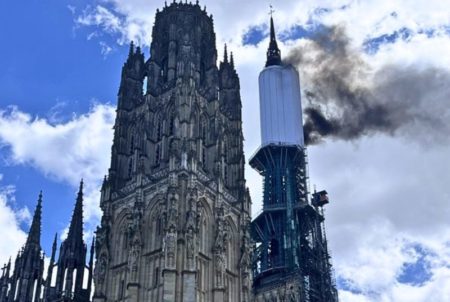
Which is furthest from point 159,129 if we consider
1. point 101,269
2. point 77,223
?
point 101,269

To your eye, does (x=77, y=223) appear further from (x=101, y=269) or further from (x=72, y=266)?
(x=101, y=269)

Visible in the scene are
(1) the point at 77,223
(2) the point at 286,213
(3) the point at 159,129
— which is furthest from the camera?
(2) the point at 286,213

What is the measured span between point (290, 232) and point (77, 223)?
22.4m

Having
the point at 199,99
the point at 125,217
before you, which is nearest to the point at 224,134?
the point at 199,99

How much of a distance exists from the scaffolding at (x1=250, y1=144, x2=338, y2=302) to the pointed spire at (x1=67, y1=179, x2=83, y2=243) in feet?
58.0

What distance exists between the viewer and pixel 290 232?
244 feet

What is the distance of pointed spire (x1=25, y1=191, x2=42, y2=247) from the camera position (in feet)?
219

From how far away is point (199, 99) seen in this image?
6638 centimetres

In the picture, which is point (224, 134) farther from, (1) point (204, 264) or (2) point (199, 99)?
(1) point (204, 264)

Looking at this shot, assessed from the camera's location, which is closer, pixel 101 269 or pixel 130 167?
pixel 101 269

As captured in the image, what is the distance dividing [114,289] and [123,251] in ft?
11.2

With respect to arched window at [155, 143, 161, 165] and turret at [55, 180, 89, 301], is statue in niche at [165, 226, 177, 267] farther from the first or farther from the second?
turret at [55, 180, 89, 301]

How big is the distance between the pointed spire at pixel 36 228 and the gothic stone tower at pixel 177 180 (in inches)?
366

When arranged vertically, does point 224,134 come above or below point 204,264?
above
